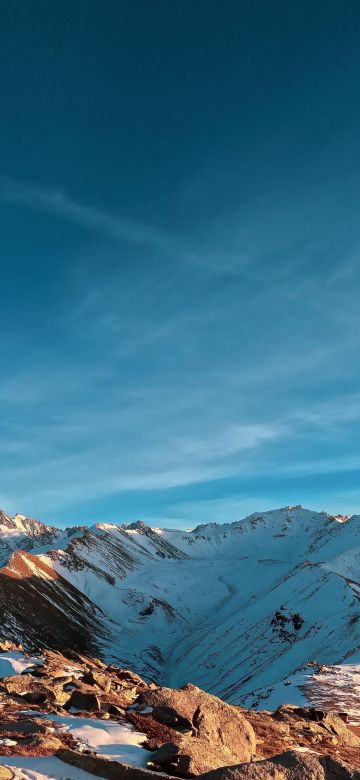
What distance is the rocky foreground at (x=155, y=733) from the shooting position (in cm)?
1193

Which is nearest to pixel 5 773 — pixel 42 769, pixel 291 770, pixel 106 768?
pixel 42 769

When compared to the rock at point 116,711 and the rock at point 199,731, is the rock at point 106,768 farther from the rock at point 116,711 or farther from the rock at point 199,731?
the rock at point 116,711

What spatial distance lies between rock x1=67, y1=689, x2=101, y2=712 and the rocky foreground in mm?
36

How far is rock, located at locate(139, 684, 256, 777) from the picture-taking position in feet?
44.1

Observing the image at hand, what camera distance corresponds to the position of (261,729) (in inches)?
826

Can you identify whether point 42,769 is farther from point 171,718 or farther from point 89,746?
point 171,718

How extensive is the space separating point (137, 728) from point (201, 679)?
120m

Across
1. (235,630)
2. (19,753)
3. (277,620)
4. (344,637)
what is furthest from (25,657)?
(235,630)

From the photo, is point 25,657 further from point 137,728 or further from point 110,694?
point 137,728

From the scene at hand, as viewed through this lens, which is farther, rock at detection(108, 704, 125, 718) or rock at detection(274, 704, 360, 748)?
rock at detection(274, 704, 360, 748)

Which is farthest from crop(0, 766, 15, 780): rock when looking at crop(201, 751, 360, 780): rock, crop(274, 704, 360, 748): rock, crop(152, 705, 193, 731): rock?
crop(274, 704, 360, 748): rock

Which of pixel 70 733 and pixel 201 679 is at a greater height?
pixel 70 733

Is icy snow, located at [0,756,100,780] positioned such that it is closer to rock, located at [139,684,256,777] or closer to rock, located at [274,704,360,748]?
rock, located at [139,684,256,777]

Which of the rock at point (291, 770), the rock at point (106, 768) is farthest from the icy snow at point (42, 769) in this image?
the rock at point (291, 770)
